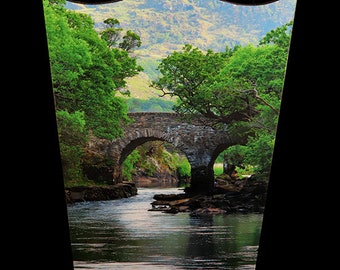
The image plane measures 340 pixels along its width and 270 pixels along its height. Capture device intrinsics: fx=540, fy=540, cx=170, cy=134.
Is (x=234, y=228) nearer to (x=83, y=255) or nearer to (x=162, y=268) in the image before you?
(x=162, y=268)

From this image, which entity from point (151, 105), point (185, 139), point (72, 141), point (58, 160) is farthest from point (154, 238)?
point (58, 160)

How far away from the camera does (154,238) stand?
12273mm

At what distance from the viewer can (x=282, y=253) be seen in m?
2.21

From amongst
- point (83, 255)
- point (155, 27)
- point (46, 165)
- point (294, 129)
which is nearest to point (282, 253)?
point (294, 129)

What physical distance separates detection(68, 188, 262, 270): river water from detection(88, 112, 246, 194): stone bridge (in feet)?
3.12

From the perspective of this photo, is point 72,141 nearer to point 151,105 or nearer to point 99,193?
point 99,193

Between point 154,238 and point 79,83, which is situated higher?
point 79,83

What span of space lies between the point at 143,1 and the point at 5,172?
14079 millimetres

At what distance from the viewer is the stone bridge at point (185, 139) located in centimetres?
1255

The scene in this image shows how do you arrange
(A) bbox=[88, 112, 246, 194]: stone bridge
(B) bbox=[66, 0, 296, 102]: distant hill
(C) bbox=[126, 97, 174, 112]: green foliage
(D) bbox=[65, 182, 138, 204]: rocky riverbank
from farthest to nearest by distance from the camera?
(B) bbox=[66, 0, 296, 102]: distant hill
(C) bbox=[126, 97, 174, 112]: green foliage
(A) bbox=[88, 112, 246, 194]: stone bridge
(D) bbox=[65, 182, 138, 204]: rocky riverbank

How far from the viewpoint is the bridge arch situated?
12.6m

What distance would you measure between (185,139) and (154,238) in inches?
95.0

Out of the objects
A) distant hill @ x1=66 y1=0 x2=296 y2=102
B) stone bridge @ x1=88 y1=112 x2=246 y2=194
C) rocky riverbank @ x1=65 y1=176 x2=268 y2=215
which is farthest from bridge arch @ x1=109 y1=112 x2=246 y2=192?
distant hill @ x1=66 y1=0 x2=296 y2=102

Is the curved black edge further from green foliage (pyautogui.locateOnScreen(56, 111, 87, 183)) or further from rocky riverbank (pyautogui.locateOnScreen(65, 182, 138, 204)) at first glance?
rocky riverbank (pyautogui.locateOnScreen(65, 182, 138, 204))
